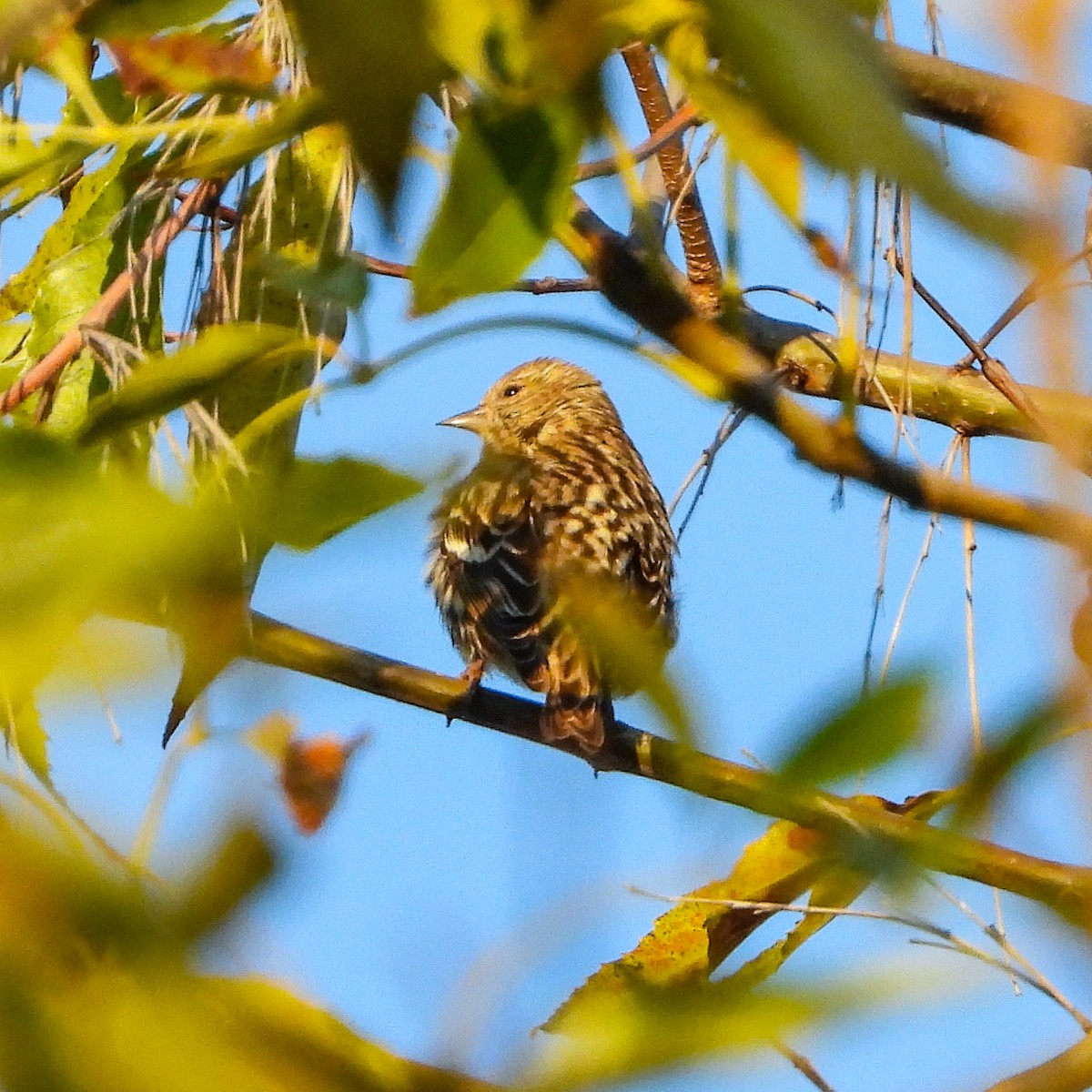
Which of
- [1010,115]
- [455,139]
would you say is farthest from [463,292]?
[1010,115]

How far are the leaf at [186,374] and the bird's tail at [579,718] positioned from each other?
2.45 meters

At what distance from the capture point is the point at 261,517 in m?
0.70

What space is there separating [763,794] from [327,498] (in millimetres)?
230

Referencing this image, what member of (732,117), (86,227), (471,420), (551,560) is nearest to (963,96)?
(732,117)

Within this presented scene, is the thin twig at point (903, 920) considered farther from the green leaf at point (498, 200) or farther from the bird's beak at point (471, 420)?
the bird's beak at point (471, 420)

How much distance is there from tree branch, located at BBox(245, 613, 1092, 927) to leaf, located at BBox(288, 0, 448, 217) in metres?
0.28

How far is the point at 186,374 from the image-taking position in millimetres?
996

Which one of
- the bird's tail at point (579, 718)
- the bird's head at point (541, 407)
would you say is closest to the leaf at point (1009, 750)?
the bird's tail at point (579, 718)

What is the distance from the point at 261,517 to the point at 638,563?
4.12 m

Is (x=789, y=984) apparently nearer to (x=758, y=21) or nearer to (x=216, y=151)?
(x=758, y=21)

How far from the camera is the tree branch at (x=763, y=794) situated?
0.67 meters

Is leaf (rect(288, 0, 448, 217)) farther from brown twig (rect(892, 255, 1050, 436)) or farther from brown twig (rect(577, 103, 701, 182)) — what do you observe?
brown twig (rect(892, 255, 1050, 436))

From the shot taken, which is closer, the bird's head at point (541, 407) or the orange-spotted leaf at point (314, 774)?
the orange-spotted leaf at point (314, 774)

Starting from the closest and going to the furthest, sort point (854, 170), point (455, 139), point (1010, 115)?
point (854, 170) < point (455, 139) < point (1010, 115)
